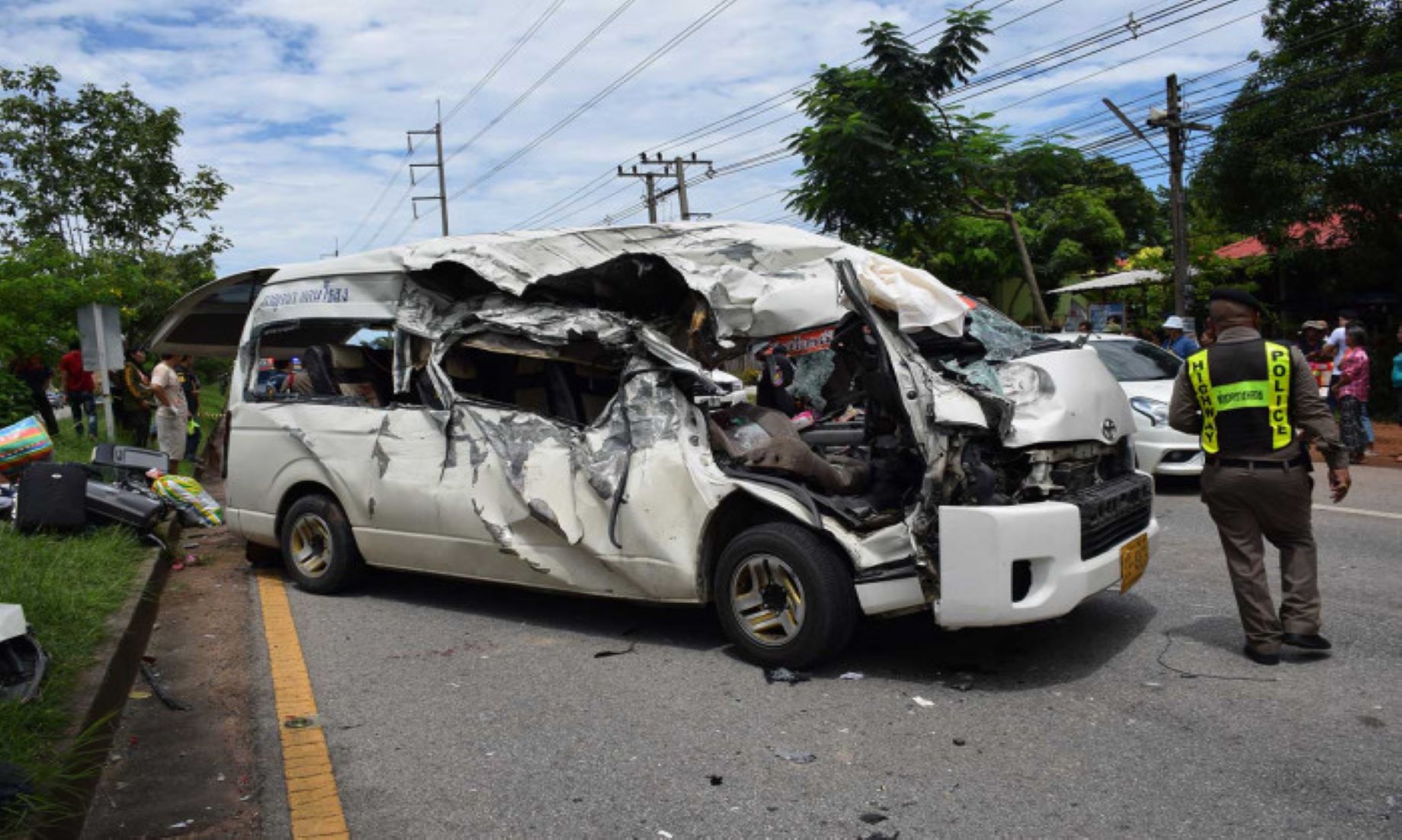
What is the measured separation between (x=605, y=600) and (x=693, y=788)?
2.87 metres

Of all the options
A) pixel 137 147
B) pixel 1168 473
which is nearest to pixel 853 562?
pixel 1168 473

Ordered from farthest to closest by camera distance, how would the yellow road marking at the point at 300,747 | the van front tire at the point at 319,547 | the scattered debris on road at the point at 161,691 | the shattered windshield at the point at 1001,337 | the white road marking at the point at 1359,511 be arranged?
the white road marking at the point at 1359,511 → the van front tire at the point at 319,547 → the shattered windshield at the point at 1001,337 → the scattered debris on road at the point at 161,691 → the yellow road marking at the point at 300,747

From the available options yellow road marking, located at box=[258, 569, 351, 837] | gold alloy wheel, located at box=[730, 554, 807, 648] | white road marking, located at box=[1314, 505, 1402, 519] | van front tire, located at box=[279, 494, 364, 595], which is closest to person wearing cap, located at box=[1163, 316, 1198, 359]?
white road marking, located at box=[1314, 505, 1402, 519]

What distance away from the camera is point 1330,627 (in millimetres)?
5449

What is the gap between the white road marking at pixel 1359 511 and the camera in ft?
27.9

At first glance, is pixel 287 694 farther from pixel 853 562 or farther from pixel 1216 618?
pixel 1216 618

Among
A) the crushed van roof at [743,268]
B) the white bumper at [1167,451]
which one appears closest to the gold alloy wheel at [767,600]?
the crushed van roof at [743,268]

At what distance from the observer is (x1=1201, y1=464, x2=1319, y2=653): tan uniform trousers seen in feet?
16.1

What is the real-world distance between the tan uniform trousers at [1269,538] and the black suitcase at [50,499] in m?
7.55

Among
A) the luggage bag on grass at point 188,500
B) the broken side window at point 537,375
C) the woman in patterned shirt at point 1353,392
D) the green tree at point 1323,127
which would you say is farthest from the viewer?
the green tree at point 1323,127

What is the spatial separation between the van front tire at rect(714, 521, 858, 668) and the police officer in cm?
179

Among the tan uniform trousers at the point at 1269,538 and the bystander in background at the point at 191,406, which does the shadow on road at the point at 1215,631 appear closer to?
the tan uniform trousers at the point at 1269,538

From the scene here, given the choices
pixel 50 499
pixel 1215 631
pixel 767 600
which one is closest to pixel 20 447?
pixel 50 499

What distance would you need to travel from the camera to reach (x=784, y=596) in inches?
199
